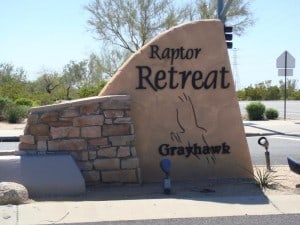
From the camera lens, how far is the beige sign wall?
11.0 metres

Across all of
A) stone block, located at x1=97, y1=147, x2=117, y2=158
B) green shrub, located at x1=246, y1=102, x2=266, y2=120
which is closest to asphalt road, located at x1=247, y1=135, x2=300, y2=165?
stone block, located at x1=97, y1=147, x2=117, y2=158

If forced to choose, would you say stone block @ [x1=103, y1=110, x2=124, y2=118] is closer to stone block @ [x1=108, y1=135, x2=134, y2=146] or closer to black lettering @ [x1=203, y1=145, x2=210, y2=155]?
stone block @ [x1=108, y1=135, x2=134, y2=146]

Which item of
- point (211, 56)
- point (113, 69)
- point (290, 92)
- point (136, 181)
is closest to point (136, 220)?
point (136, 181)

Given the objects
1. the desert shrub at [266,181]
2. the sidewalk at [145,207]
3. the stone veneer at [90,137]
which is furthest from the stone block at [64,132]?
the desert shrub at [266,181]

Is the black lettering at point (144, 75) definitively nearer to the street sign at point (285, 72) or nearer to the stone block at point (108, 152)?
the stone block at point (108, 152)

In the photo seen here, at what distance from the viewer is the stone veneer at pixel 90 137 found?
33.9ft

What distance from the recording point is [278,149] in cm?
1709

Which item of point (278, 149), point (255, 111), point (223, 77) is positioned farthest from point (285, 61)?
point (223, 77)

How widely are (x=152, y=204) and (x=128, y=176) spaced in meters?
1.77

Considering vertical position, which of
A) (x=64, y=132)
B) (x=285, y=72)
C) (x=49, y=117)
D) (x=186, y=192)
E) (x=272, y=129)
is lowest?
(x=272, y=129)

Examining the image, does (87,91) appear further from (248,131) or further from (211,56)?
(211,56)

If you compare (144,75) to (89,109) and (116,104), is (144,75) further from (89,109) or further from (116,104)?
(89,109)

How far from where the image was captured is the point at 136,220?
781cm

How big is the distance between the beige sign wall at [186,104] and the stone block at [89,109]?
0.58m
